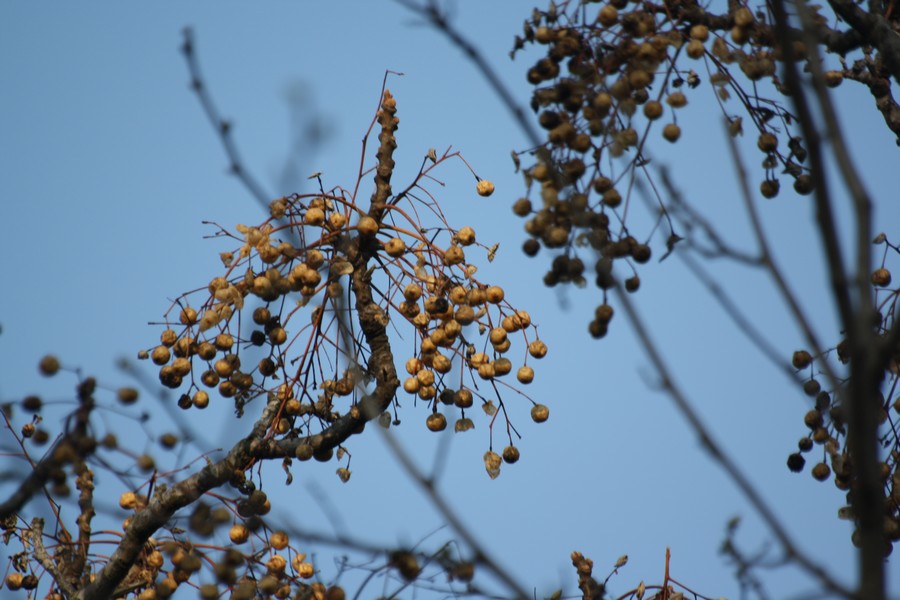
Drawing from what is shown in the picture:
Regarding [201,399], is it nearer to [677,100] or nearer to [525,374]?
[525,374]

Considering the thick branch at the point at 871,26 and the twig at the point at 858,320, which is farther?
the thick branch at the point at 871,26

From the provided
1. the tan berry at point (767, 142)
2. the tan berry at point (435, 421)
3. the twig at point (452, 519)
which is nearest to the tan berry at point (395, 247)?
the tan berry at point (435, 421)

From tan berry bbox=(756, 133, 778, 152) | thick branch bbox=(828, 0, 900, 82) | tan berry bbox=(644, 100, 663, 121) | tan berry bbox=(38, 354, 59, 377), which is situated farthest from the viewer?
thick branch bbox=(828, 0, 900, 82)

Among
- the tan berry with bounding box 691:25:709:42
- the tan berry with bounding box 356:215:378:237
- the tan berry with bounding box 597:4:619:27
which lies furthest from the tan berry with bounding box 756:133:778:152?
the tan berry with bounding box 356:215:378:237

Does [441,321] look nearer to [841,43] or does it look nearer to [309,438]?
A: [309,438]

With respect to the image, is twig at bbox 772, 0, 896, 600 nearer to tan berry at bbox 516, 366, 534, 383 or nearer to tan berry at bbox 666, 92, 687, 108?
tan berry at bbox 666, 92, 687, 108

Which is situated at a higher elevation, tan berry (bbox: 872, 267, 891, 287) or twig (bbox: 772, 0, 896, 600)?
tan berry (bbox: 872, 267, 891, 287)

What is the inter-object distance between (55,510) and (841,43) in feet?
12.6

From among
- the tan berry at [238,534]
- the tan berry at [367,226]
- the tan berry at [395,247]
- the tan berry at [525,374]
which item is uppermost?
the tan berry at [367,226]

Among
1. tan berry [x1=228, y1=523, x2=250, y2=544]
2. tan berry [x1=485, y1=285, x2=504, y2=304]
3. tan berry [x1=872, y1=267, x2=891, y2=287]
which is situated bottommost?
tan berry [x1=228, y1=523, x2=250, y2=544]

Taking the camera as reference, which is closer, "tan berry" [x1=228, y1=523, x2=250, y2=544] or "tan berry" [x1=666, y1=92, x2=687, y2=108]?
"tan berry" [x1=666, y1=92, x2=687, y2=108]

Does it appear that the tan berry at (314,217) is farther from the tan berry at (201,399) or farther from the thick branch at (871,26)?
the thick branch at (871,26)

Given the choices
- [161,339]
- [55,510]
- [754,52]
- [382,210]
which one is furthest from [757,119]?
[55,510]

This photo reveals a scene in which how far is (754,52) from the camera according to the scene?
375 cm
